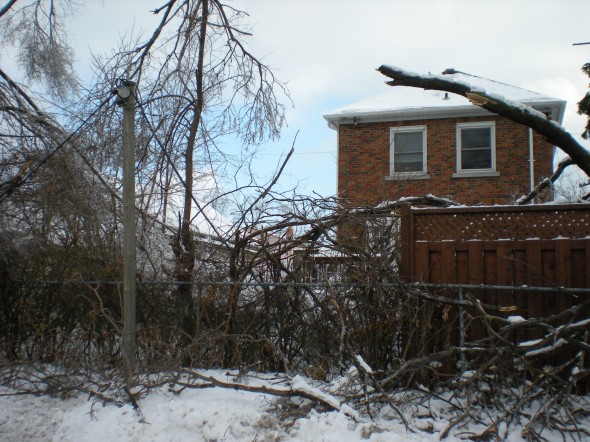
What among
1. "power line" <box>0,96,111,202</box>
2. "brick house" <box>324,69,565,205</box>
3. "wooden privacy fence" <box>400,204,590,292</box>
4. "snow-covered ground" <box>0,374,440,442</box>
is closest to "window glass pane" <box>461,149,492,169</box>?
"brick house" <box>324,69,565,205</box>

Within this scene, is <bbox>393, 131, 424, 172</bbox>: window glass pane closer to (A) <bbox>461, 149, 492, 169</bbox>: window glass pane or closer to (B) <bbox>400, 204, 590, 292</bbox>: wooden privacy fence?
(A) <bbox>461, 149, 492, 169</bbox>: window glass pane

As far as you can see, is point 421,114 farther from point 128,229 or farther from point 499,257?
point 128,229

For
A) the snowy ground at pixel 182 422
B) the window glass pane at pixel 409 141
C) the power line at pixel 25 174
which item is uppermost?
the window glass pane at pixel 409 141

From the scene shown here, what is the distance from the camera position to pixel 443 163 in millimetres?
15508

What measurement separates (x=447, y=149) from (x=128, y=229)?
433 inches

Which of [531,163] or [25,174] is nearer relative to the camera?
[25,174]

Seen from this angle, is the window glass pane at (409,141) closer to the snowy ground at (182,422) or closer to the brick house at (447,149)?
the brick house at (447,149)

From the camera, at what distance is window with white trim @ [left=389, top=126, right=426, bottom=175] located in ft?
51.7

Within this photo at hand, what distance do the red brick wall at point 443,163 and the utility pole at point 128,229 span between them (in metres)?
8.54

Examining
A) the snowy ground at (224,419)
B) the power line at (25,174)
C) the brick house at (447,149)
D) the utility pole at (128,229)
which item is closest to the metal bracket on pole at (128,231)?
the utility pole at (128,229)

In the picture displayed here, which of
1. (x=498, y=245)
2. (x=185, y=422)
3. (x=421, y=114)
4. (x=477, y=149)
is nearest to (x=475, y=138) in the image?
(x=477, y=149)

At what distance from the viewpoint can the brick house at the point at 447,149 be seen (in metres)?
15.0

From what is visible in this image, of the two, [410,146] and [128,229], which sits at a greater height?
[410,146]

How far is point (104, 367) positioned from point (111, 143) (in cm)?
353
